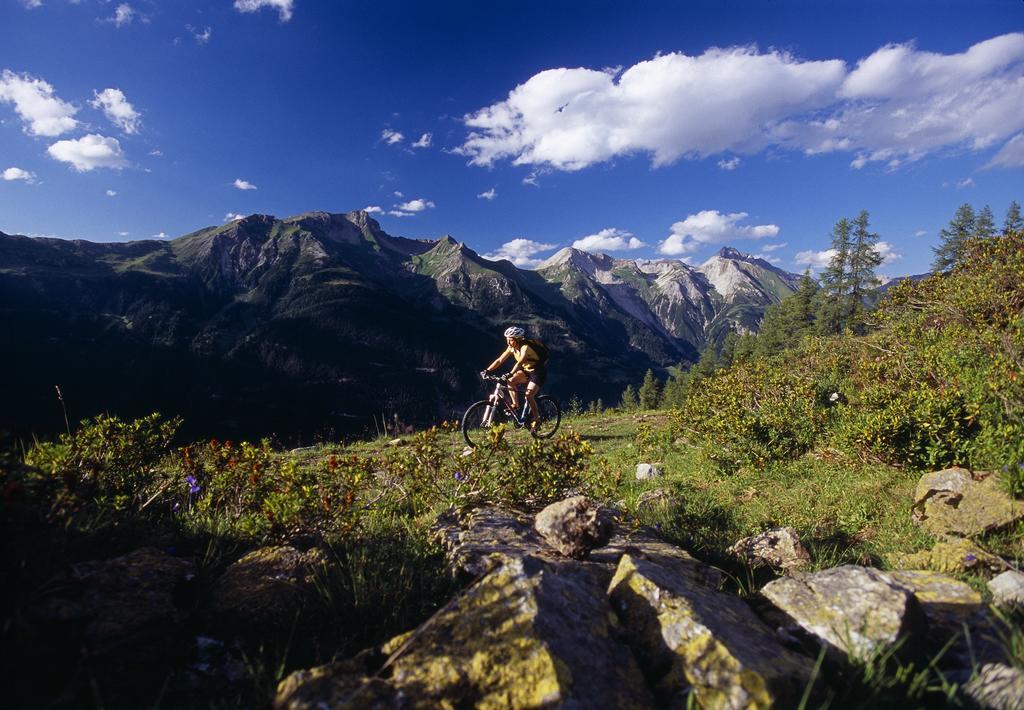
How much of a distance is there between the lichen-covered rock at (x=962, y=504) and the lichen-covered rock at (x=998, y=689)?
3.91 meters

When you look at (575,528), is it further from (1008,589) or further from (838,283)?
A: (838,283)

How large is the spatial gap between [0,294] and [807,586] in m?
289

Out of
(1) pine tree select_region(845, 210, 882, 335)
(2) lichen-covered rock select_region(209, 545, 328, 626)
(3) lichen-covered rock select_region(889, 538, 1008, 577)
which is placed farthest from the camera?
(1) pine tree select_region(845, 210, 882, 335)

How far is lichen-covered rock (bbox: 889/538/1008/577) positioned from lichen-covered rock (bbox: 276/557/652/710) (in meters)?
4.19

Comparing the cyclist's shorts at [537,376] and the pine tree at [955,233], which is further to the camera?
the pine tree at [955,233]

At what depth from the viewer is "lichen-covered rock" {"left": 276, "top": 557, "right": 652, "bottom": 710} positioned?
2342 millimetres

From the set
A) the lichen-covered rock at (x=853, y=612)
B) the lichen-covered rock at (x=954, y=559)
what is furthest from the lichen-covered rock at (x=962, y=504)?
the lichen-covered rock at (x=853, y=612)

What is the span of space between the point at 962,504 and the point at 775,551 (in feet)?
8.74

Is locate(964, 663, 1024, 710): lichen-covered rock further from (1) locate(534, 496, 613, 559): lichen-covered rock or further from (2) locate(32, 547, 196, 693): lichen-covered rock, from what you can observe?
(2) locate(32, 547, 196, 693): lichen-covered rock

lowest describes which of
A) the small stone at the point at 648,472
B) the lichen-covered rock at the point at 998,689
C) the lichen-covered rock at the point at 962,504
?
the small stone at the point at 648,472

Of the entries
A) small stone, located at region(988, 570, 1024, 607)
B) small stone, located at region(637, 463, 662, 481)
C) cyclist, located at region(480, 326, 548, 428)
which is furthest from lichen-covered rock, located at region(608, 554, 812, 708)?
cyclist, located at region(480, 326, 548, 428)

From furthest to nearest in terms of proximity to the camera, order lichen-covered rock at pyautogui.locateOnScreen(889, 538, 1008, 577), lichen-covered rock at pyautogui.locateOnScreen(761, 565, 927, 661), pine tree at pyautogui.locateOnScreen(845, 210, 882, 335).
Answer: pine tree at pyautogui.locateOnScreen(845, 210, 882, 335), lichen-covered rock at pyautogui.locateOnScreen(889, 538, 1008, 577), lichen-covered rock at pyautogui.locateOnScreen(761, 565, 927, 661)

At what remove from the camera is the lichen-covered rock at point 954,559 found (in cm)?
469

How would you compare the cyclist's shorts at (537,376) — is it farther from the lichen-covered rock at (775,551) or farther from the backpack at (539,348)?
the lichen-covered rock at (775,551)
